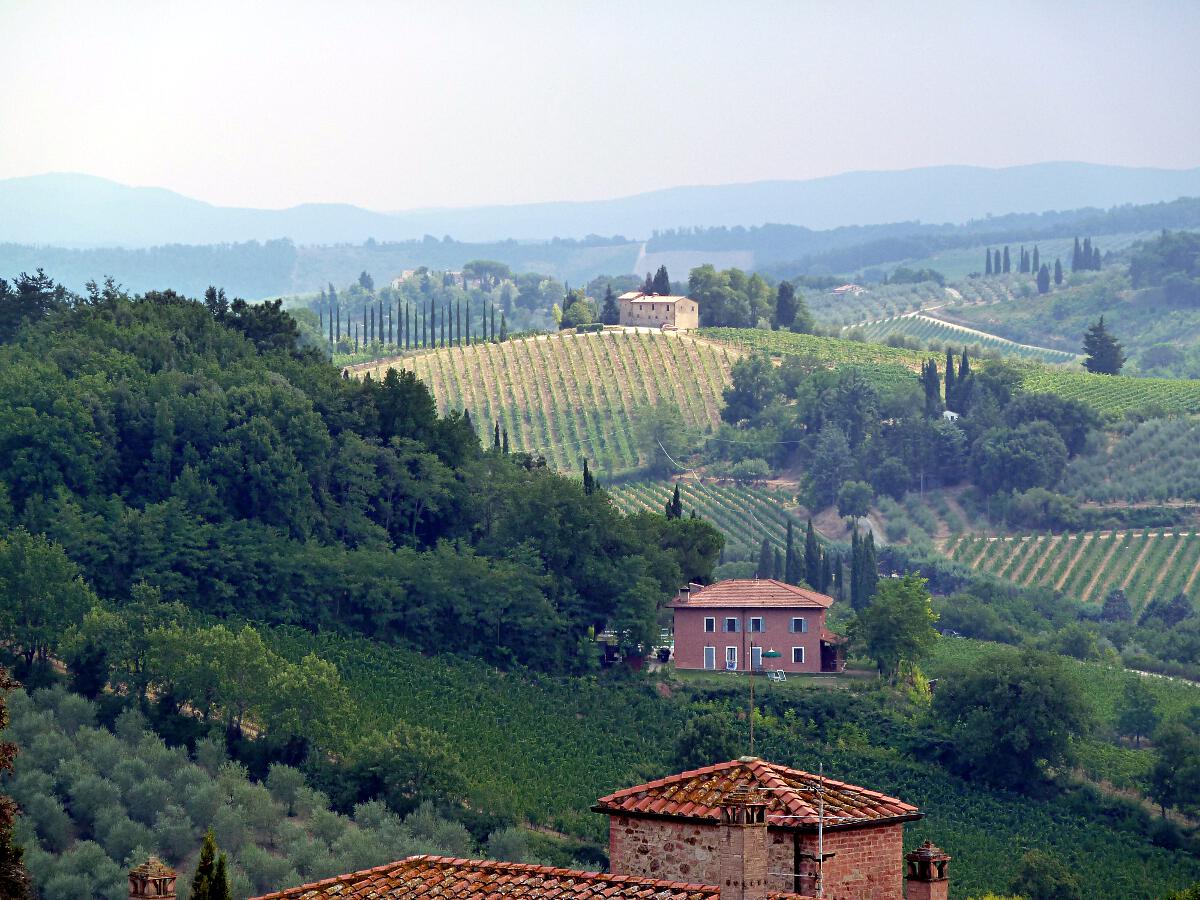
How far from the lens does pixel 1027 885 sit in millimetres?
61062

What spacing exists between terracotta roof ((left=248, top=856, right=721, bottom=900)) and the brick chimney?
183 centimetres

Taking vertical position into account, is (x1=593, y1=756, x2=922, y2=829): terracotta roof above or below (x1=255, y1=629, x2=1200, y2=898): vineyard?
above

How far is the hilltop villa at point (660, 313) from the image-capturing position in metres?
157

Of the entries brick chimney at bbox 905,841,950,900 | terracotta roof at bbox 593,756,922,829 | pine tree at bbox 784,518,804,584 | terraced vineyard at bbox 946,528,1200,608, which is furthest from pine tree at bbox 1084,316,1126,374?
brick chimney at bbox 905,841,950,900

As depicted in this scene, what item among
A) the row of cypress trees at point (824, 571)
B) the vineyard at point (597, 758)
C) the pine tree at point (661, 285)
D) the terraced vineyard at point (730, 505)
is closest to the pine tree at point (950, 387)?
the terraced vineyard at point (730, 505)

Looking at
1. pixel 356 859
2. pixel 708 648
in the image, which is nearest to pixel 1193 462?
pixel 708 648

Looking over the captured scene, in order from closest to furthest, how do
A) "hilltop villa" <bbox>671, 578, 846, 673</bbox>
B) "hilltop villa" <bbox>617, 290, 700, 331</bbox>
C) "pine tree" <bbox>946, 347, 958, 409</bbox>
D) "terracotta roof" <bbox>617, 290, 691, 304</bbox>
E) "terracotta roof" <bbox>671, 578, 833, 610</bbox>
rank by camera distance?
1. "hilltop villa" <bbox>671, 578, 846, 673</bbox>
2. "terracotta roof" <bbox>671, 578, 833, 610</bbox>
3. "pine tree" <bbox>946, 347, 958, 409</bbox>
4. "hilltop villa" <bbox>617, 290, 700, 331</bbox>
5. "terracotta roof" <bbox>617, 290, 691, 304</bbox>

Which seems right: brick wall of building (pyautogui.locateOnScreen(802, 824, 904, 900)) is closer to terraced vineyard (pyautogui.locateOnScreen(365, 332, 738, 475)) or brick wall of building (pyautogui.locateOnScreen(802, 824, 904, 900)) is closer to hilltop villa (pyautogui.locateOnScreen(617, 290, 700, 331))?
terraced vineyard (pyautogui.locateOnScreen(365, 332, 738, 475))

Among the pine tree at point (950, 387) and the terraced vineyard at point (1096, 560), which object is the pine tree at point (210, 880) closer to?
the terraced vineyard at point (1096, 560)

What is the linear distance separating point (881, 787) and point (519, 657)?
39.1ft

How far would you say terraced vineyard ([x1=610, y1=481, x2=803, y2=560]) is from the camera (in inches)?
4850

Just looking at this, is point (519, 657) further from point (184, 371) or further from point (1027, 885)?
point (1027, 885)

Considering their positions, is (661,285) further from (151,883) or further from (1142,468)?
(151,883)

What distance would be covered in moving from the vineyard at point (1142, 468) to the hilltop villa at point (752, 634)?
49998mm
